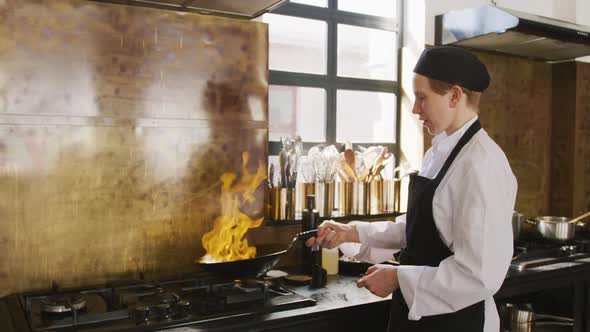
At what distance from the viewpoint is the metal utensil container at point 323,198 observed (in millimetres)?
2598

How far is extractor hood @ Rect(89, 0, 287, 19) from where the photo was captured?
2.07 meters

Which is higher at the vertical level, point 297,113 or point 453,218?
point 297,113

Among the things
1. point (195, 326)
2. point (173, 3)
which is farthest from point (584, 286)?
point (173, 3)

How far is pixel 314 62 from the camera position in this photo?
2.86 meters

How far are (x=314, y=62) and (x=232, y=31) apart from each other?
66cm

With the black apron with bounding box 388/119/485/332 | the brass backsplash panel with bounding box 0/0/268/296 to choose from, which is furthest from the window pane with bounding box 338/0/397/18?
the black apron with bounding box 388/119/485/332

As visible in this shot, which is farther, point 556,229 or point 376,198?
point 556,229

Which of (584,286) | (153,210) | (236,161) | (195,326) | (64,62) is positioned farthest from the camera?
(584,286)

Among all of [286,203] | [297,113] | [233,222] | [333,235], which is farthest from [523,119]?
[233,222]

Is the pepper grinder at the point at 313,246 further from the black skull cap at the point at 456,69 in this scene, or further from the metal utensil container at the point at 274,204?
the black skull cap at the point at 456,69

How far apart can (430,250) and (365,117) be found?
4.75 ft

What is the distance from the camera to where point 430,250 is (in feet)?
5.49

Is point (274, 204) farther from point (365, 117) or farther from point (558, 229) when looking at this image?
point (558, 229)

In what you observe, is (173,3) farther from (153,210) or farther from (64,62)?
(153,210)
